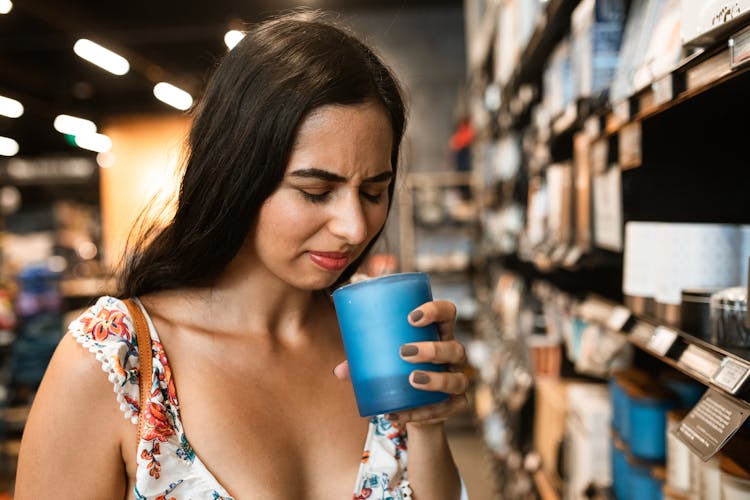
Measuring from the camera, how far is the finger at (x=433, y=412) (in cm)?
100

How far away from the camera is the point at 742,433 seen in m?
1.13

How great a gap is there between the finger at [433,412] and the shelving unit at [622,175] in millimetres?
328

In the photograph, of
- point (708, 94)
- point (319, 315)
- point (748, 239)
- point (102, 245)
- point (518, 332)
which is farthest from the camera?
point (102, 245)

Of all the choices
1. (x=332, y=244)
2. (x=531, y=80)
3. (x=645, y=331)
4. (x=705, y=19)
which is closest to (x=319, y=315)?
(x=332, y=244)

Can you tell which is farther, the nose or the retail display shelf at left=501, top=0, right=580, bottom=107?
the retail display shelf at left=501, top=0, right=580, bottom=107

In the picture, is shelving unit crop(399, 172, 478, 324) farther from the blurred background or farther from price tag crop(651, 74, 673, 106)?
price tag crop(651, 74, 673, 106)

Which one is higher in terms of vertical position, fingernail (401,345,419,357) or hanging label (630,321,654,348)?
fingernail (401,345,419,357)

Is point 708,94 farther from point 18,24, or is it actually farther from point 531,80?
point 18,24

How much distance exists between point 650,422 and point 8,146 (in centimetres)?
1321

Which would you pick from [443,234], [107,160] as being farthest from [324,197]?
[107,160]

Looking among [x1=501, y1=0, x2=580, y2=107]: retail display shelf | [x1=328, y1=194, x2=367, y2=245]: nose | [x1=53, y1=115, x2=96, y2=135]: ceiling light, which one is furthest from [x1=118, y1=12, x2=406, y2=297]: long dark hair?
[x1=53, y1=115, x2=96, y2=135]: ceiling light

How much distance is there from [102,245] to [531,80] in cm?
886

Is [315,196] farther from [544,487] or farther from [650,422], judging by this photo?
[544,487]

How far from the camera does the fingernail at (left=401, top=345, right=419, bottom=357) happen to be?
94 cm
